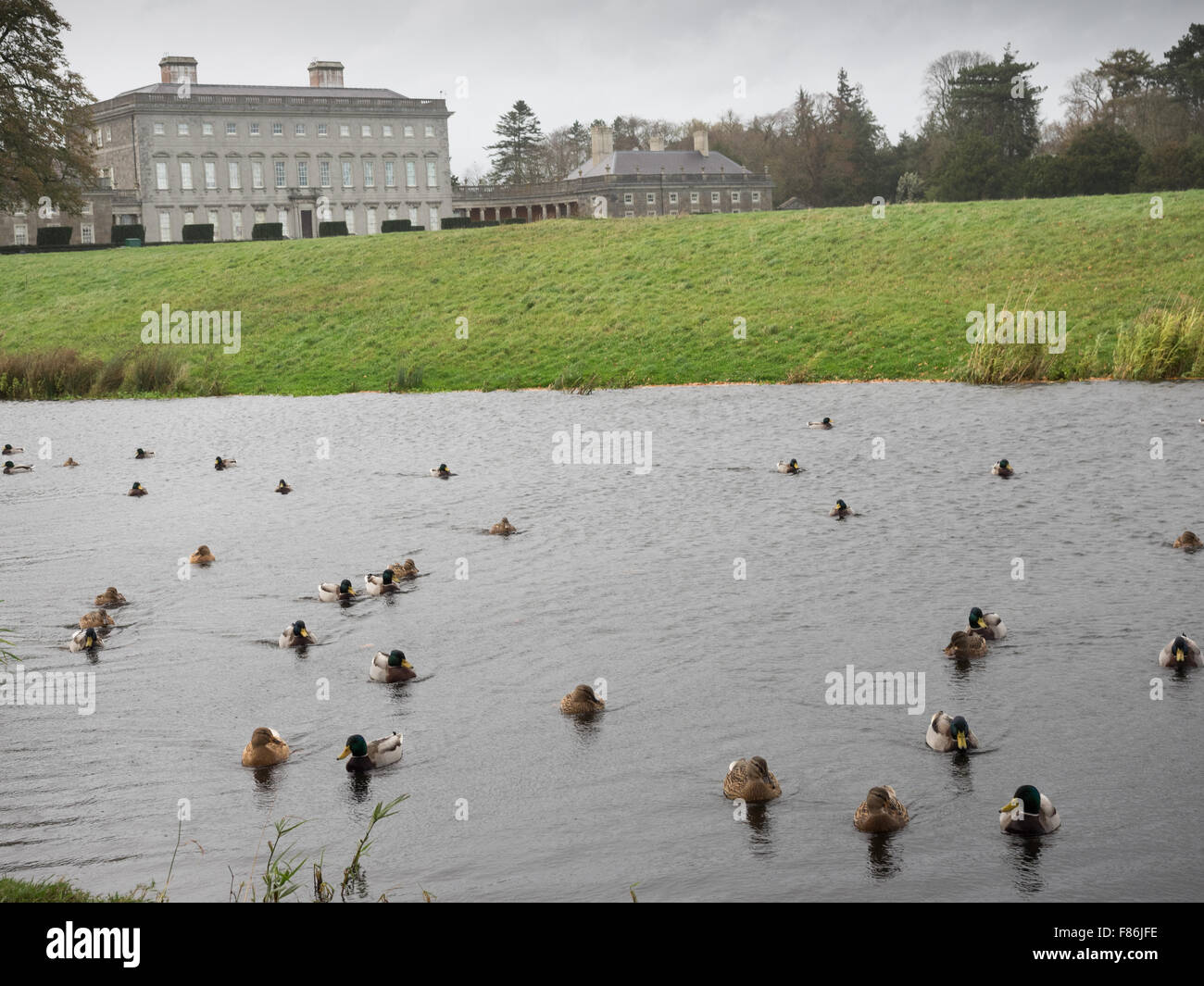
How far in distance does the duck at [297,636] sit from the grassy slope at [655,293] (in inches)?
1195

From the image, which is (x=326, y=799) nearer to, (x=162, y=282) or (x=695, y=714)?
(x=695, y=714)

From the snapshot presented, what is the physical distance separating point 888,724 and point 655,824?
3131 mm

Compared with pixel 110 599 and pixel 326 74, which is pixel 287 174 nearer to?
pixel 326 74

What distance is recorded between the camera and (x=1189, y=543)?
18047mm

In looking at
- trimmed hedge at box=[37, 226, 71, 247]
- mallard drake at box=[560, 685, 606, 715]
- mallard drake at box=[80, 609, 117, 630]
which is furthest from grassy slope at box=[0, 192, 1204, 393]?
mallard drake at box=[560, 685, 606, 715]

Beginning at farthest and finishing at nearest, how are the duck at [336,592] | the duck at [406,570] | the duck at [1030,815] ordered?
the duck at [406,570] → the duck at [336,592] → the duck at [1030,815]

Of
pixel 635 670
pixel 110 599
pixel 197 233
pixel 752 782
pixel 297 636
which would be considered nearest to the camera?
pixel 752 782

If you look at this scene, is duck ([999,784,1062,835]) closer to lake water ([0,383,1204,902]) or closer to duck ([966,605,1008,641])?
lake water ([0,383,1204,902])

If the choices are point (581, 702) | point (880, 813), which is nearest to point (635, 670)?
point (581, 702)

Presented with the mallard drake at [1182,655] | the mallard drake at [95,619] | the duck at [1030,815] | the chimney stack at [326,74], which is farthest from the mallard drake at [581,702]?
the chimney stack at [326,74]

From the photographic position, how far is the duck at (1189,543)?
18.0m

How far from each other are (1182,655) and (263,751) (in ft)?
31.4

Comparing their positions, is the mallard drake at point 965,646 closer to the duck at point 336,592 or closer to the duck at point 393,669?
the duck at point 393,669
